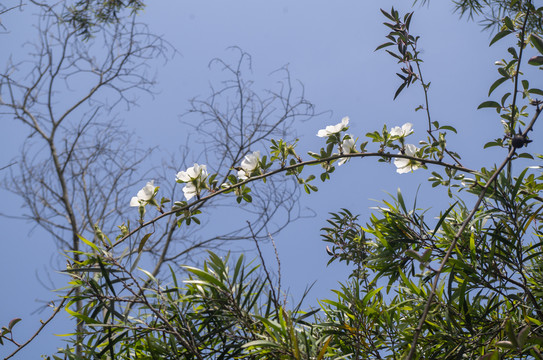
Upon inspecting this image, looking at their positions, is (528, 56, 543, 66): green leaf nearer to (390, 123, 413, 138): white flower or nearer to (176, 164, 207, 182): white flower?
(390, 123, 413, 138): white flower

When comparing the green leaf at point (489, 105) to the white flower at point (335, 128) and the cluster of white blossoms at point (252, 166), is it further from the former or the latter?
the white flower at point (335, 128)

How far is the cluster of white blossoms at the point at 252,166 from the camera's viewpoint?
1072mm

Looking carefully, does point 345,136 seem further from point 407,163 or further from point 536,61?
point 536,61

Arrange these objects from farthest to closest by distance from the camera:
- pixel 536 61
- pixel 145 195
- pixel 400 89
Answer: pixel 400 89, pixel 145 195, pixel 536 61

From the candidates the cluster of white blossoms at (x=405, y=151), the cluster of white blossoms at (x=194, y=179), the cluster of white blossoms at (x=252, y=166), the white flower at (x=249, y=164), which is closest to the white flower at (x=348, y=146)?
the cluster of white blossoms at (x=252, y=166)

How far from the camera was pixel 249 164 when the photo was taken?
43.4 inches

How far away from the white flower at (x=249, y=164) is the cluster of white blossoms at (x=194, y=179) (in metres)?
0.09

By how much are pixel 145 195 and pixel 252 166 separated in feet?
0.85

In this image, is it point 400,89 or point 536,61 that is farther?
point 400,89

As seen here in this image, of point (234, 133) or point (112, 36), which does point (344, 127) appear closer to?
point (234, 133)

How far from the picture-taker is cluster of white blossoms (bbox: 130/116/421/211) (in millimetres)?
1072

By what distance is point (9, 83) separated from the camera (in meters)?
4.65

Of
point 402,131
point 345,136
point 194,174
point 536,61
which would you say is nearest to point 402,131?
point 402,131

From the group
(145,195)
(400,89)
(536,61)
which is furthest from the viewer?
(400,89)
